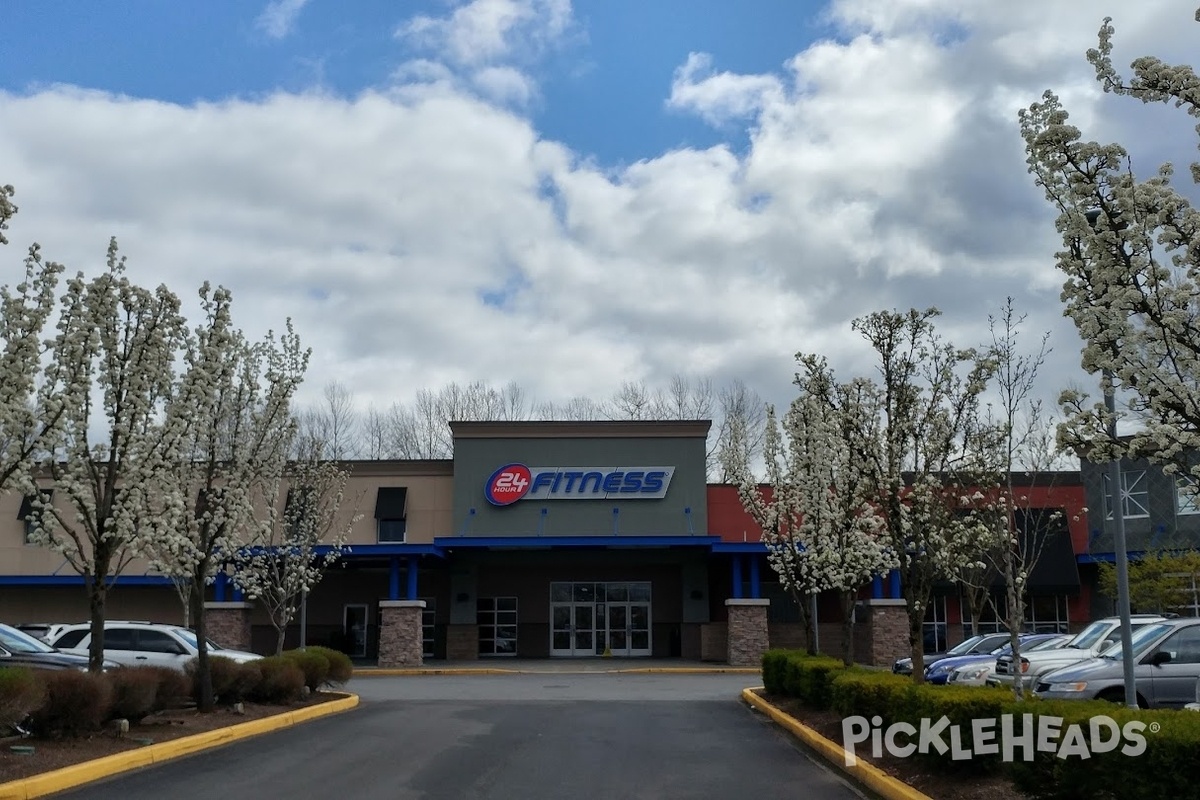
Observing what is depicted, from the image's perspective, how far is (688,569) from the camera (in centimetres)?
3862

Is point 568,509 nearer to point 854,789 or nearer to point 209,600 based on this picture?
point 209,600

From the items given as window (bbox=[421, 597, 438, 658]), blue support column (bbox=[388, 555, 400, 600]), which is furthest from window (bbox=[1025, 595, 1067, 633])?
blue support column (bbox=[388, 555, 400, 600])

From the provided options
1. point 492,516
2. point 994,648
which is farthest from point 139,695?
point 492,516

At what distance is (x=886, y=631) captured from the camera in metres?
33.5

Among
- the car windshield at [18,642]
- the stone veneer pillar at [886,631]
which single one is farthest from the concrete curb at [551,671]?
the car windshield at [18,642]

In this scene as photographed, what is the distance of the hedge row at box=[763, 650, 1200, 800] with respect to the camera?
7.02 meters

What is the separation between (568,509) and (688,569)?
5025mm

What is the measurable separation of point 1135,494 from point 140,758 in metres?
32.5

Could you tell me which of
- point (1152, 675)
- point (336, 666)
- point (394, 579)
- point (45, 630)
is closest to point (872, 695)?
point (1152, 675)

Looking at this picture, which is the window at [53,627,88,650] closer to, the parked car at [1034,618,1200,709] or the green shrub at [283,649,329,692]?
the green shrub at [283,649,329,692]

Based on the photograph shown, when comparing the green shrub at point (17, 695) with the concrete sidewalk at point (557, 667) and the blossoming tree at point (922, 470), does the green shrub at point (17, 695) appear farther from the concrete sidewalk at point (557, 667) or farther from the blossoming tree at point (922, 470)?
the concrete sidewalk at point (557, 667)

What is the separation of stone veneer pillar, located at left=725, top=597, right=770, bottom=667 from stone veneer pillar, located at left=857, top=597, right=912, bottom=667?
3243 millimetres

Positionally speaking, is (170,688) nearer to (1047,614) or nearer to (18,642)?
(18,642)

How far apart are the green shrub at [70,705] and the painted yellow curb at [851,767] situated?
28.9 ft
